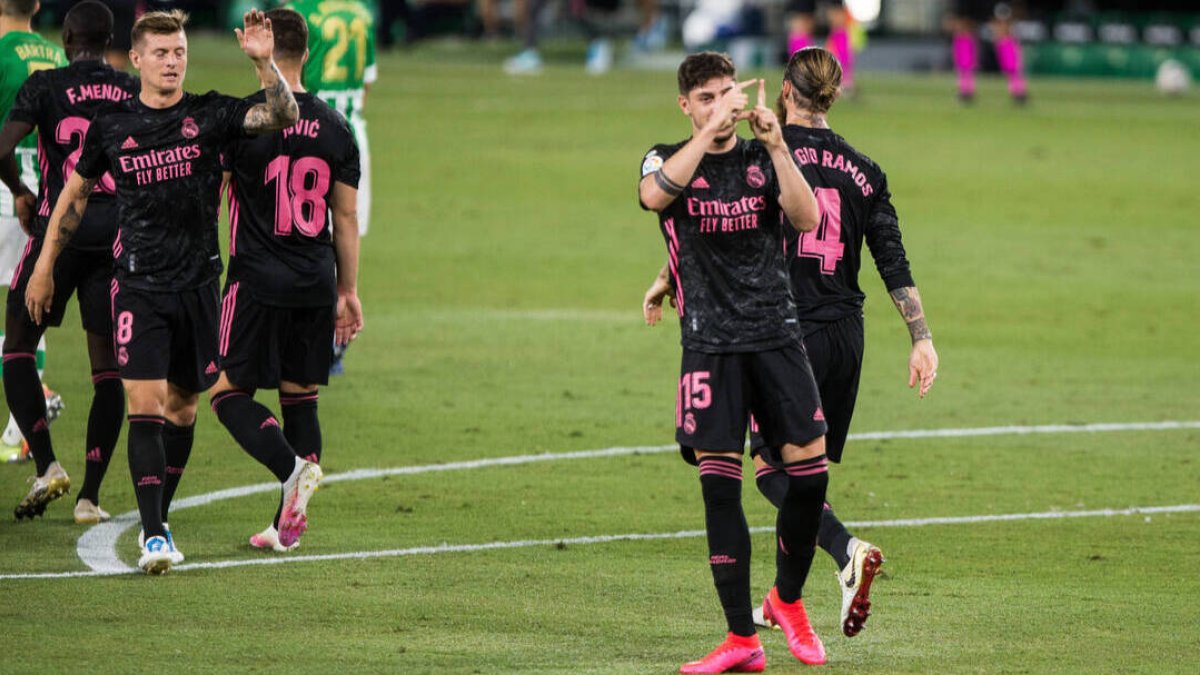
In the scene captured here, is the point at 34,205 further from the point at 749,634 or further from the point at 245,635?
the point at 749,634

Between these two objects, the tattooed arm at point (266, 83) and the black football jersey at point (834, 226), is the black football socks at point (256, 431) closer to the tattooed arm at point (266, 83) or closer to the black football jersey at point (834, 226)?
the tattooed arm at point (266, 83)

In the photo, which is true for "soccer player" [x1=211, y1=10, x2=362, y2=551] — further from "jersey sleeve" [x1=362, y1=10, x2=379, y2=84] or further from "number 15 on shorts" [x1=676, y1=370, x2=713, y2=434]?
"jersey sleeve" [x1=362, y1=10, x2=379, y2=84]

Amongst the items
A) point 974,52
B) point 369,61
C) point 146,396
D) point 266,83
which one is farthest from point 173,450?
point 974,52

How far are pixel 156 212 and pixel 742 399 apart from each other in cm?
281

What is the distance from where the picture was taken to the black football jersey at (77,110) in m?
9.62

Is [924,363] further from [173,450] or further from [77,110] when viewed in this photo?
[77,110]

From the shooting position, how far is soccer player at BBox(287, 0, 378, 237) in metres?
13.6

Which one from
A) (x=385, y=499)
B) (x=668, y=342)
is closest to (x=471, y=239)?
(x=668, y=342)

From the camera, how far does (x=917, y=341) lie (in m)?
7.80

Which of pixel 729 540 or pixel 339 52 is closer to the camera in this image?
pixel 729 540

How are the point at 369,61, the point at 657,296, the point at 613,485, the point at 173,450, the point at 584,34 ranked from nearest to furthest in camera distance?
the point at 657,296, the point at 173,450, the point at 613,485, the point at 369,61, the point at 584,34

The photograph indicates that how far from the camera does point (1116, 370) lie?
582 inches

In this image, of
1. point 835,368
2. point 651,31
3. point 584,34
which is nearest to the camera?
point 835,368

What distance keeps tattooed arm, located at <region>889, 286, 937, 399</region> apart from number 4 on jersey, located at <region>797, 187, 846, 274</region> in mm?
297
